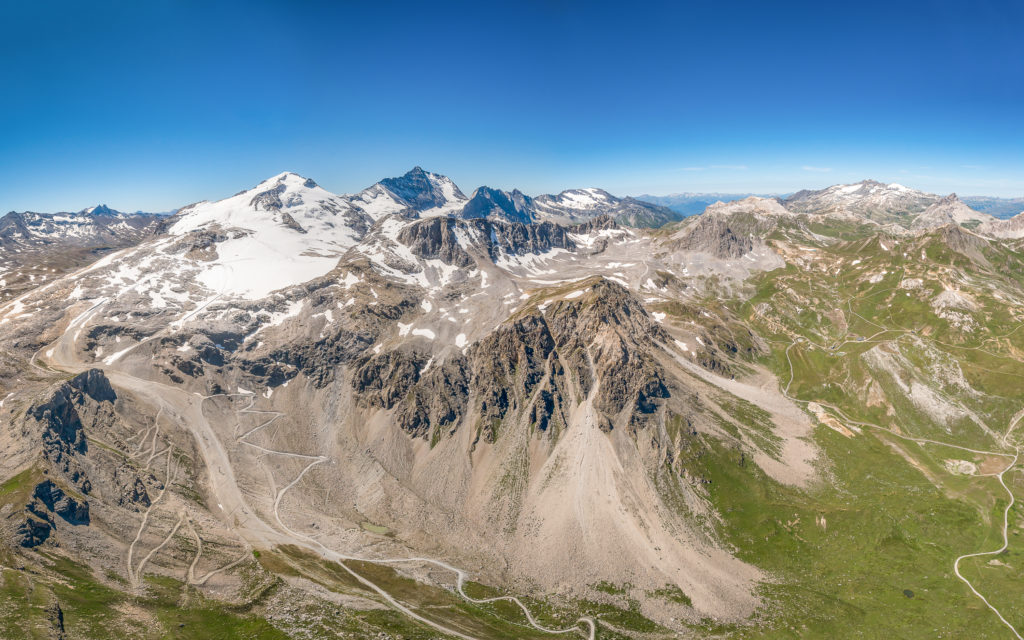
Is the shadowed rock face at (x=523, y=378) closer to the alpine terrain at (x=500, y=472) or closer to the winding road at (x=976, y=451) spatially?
the alpine terrain at (x=500, y=472)

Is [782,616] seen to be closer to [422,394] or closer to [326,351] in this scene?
[422,394]

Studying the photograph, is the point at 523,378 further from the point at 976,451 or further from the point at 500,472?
the point at 976,451

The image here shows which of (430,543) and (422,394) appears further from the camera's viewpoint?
(422,394)

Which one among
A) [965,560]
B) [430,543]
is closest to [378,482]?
[430,543]

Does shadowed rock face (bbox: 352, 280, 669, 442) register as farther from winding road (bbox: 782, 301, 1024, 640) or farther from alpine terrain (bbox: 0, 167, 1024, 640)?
winding road (bbox: 782, 301, 1024, 640)

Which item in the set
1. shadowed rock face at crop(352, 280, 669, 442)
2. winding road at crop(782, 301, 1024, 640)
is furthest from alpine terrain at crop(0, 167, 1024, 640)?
shadowed rock face at crop(352, 280, 669, 442)

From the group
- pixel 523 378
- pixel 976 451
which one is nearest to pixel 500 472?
pixel 523 378

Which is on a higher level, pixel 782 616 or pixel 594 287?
pixel 594 287

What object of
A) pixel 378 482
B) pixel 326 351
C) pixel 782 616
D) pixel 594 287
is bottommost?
pixel 782 616

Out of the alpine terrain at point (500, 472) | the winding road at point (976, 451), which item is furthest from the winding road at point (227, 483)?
the winding road at point (976, 451)
